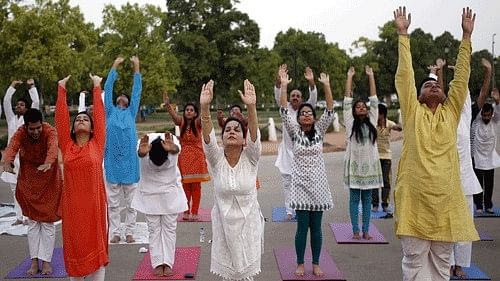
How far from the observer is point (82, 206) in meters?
5.06

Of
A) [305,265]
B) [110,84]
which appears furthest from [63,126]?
[305,265]

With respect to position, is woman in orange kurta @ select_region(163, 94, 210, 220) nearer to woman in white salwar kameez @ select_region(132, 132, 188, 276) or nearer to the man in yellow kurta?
woman in white salwar kameez @ select_region(132, 132, 188, 276)

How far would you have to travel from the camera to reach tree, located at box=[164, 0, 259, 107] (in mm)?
46000

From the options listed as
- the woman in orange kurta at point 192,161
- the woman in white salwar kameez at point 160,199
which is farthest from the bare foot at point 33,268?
the woman in orange kurta at point 192,161

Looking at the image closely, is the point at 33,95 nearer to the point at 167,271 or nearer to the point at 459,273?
the point at 167,271

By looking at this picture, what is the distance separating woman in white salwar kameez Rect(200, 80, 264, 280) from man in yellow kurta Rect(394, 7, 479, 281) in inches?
49.9

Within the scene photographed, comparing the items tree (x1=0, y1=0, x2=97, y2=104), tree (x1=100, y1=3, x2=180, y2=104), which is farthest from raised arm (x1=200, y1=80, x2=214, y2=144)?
tree (x1=100, y1=3, x2=180, y2=104)

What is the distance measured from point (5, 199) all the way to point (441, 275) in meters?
9.91

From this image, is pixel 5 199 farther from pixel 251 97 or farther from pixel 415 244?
pixel 415 244

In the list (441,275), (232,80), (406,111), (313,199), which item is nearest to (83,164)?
(313,199)

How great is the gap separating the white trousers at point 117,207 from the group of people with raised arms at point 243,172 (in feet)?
0.05

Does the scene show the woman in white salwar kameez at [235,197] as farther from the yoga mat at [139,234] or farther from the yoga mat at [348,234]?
the yoga mat at [139,234]

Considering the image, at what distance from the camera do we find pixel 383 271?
6414mm

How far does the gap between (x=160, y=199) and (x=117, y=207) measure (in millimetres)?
1706
